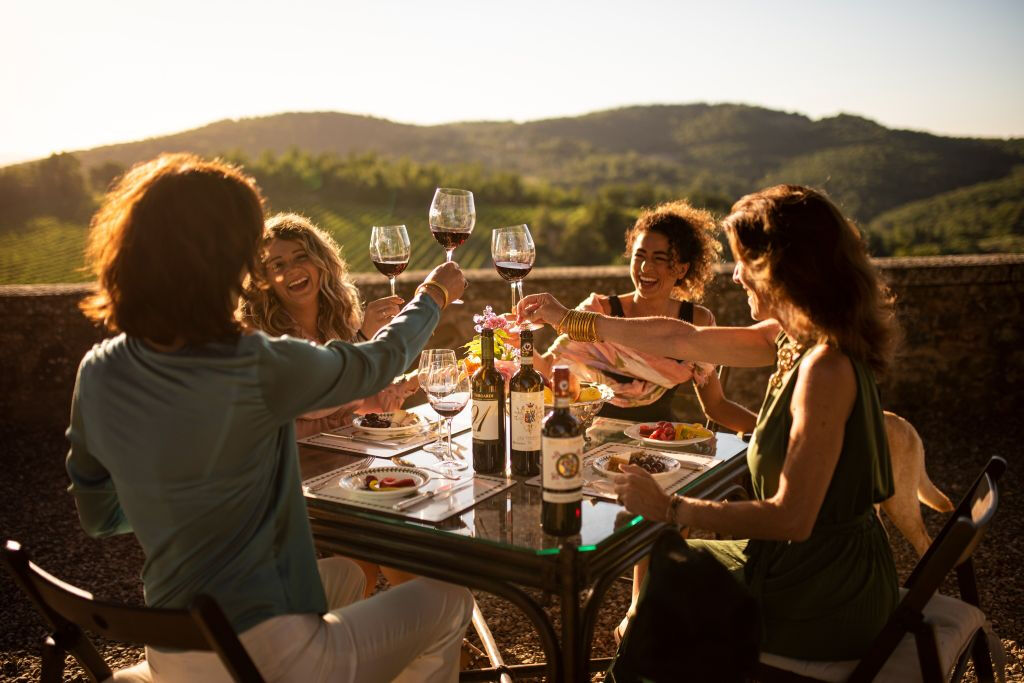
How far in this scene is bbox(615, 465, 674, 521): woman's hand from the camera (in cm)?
176

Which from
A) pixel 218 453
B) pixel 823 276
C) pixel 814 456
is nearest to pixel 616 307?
pixel 823 276

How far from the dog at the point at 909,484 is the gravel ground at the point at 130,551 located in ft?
1.88

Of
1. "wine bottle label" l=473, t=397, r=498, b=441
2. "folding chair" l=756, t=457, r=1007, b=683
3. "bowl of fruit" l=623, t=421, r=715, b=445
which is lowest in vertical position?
"folding chair" l=756, t=457, r=1007, b=683

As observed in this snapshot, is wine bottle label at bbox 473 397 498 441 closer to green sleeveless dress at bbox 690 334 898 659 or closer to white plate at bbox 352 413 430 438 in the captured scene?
white plate at bbox 352 413 430 438

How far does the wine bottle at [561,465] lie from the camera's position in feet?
5.21

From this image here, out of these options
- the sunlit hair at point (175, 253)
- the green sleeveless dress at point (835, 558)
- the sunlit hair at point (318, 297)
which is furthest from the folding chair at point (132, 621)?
the sunlit hair at point (318, 297)

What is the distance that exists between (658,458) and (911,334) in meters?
5.00

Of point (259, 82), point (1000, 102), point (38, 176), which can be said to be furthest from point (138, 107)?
point (1000, 102)

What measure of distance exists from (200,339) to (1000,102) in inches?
1028

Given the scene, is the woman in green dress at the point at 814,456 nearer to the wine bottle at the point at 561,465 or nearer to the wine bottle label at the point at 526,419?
the wine bottle at the point at 561,465

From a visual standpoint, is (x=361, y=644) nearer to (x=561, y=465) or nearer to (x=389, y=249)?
(x=561, y=465)

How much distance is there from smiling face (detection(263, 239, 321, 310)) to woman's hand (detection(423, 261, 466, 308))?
1.30 m

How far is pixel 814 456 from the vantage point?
166 cm

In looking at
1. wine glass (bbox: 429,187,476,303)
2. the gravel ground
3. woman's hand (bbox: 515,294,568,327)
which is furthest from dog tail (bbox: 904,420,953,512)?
wine glass (bbox: 429,187,476,303)
